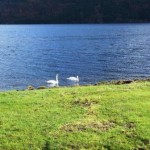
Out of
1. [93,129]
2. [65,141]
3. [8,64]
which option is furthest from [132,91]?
[8,64]

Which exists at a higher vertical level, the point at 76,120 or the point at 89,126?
the point at 76,120

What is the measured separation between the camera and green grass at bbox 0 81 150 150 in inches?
635

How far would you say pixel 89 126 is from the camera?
17469 mm

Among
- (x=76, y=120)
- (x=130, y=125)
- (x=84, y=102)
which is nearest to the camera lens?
(x=130, y=125)

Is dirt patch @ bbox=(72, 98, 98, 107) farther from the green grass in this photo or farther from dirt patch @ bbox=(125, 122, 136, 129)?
dirt patch @ bbox=(125, 122, 136, 129)

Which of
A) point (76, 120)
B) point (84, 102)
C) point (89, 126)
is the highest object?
point (84, 102)

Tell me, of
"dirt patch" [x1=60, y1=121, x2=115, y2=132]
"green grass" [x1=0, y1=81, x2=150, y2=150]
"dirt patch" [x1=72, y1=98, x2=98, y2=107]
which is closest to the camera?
"green grass" [x1=0, y1=81, x2=150, y2=150]

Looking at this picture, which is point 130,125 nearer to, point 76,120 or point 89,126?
point 89,126

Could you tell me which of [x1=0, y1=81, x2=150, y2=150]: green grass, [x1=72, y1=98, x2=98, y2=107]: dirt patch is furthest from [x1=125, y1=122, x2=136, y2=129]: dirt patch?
[x1=72, y1=98, x2=98, y2=107]: dirt patch

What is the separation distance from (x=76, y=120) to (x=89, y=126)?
0.88 meters

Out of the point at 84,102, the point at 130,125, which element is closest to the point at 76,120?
the point at 130,125

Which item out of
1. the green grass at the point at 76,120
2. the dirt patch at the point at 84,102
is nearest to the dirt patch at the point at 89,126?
the green grass at the point at 76,120

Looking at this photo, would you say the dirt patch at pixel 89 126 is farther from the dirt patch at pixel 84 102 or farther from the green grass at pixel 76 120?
the dirt patch at pixel 84 102

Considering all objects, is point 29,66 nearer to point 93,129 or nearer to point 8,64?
point 8,64
